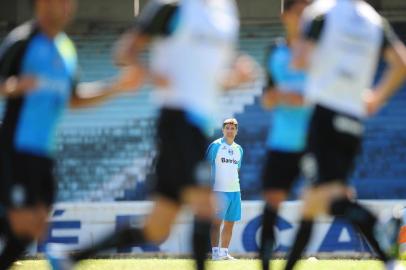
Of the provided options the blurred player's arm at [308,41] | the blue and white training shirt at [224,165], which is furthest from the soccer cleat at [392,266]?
the blue and white training shirt at [224,165]

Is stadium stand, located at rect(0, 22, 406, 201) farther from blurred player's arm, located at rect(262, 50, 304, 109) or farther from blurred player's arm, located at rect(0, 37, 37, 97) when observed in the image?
blurred player's arm, located at rect(0, 37, 37, 97)

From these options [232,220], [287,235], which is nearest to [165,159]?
[232,220]

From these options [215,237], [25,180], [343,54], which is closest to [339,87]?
[343,54]

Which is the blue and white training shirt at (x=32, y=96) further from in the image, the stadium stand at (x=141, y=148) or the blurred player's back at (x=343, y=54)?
the stadium stand at (x=141, y=148)

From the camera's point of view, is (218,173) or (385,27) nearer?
(385,27)

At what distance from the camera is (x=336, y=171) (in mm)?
5590

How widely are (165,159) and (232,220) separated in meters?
Result: 7.36

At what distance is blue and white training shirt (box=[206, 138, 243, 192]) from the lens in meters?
12.8

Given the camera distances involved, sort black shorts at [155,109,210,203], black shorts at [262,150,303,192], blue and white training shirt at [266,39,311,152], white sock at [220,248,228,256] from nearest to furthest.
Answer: black shorts at [155,109,210,203]
black shorts at [262,150,303,192]
blue and white training shirt at [266,39,311,152]
white sock at [220,248,228,256]

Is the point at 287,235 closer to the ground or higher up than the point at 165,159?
closer to the ground

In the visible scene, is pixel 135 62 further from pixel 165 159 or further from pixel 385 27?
pixel 385 27

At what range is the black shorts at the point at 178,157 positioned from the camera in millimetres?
5250

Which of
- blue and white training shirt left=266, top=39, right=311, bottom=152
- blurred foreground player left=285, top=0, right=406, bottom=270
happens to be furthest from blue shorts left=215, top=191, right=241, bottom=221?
blurred foreground player left=285, top=0, right=406, bottom=270

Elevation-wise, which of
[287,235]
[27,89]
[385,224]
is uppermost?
[27,89]
